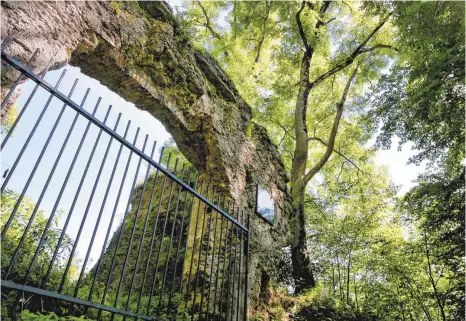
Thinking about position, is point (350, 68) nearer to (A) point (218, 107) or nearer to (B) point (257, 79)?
(B) point (257, 79)

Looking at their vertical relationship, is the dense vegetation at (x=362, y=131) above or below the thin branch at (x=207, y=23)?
below

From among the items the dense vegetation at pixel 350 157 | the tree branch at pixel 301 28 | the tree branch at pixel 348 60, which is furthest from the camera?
the tree branch at pixel 348 60

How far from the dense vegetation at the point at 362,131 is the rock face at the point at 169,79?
2.89 ft

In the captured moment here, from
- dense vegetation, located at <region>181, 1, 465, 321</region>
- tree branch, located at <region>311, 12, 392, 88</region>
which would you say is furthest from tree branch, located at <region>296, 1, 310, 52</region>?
tree branch, located at <region>311, 12, 392, 88</region>

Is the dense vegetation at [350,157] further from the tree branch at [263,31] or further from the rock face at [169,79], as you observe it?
the rock face at [169,79]

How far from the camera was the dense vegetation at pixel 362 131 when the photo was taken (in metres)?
6.22

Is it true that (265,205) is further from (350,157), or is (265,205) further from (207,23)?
(207,23)

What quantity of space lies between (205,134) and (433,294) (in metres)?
7.80

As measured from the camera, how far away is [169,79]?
5.36 m

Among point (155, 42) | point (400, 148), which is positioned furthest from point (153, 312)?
point (400, 148)

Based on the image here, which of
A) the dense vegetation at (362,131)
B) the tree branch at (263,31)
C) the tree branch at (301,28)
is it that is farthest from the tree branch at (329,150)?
the tree branch at (263,31)

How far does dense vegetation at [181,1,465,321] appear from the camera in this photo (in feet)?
20.4

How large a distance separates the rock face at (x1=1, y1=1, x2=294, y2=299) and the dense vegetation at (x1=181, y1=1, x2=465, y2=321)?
0.88m

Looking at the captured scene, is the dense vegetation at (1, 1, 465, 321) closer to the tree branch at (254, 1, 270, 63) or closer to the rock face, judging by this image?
the tree branch at (254, 1, 270, 63)
